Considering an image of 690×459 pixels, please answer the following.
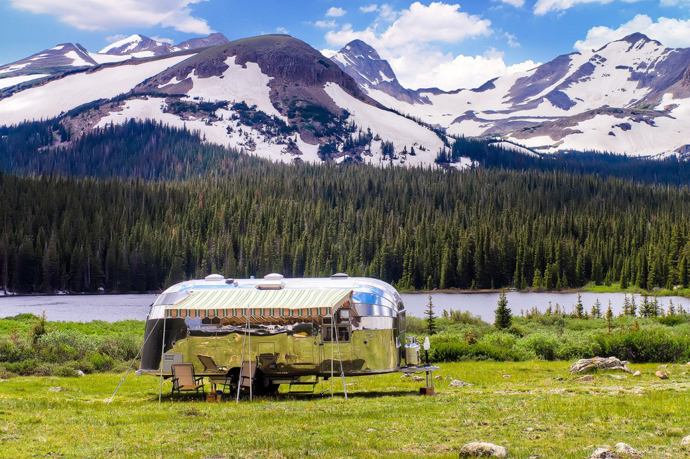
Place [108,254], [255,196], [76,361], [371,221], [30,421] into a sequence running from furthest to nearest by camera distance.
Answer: [255,196], [371,221], [108,254], [76,361], [30,421]

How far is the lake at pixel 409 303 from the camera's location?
94.9m

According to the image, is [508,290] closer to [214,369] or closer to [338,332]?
[338,332]

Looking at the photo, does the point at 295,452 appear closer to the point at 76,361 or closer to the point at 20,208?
the point at 76,361

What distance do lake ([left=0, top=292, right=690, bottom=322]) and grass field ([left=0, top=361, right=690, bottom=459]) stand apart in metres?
63.7

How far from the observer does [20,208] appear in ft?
485

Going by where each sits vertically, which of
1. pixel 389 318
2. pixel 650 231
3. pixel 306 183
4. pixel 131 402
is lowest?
pixel 131 402

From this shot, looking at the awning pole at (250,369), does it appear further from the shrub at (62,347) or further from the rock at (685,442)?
the shrub at (62,347)

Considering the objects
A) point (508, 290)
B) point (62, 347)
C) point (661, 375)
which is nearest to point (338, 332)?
point (661, 375)

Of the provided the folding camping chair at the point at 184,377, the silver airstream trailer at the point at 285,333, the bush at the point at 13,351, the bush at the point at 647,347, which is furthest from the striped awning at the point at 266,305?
the bush at the point at 647,347

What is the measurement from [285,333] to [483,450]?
12625 millimetres

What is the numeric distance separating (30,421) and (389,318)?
11.7 m

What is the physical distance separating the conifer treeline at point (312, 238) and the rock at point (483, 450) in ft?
400

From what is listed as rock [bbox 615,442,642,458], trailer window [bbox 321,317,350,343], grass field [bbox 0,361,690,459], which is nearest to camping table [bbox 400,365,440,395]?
grass field [bbox 0,361,690,459]

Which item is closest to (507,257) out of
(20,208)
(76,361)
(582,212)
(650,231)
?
(650,231)
